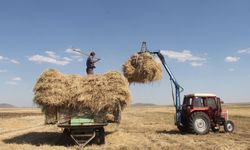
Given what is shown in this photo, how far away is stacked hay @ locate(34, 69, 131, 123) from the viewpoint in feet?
52.4

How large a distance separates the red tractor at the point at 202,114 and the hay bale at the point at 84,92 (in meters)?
5.26

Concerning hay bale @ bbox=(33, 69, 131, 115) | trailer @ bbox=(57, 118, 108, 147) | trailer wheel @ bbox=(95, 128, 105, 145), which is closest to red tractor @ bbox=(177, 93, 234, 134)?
hay bale @ bbox=(33, 69, 131, 115)

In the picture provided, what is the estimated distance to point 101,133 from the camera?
51.3ft

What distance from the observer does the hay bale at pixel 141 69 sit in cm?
1977

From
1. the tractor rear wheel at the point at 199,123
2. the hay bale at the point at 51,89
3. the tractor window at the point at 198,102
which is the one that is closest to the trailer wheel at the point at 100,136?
the hay bale at the point at 51,89

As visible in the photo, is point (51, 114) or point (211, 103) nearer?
point (51, 114)

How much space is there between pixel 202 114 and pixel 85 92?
23.8 feet

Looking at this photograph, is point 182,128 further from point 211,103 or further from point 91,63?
point 91,63

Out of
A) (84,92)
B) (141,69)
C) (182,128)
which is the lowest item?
(182,128)

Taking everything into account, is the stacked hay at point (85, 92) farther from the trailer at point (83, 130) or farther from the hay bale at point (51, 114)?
the trailer at point (83, 130)

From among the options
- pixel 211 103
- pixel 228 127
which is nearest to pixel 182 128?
pixel 211 103

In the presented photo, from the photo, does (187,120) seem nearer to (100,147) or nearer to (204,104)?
(204,104)

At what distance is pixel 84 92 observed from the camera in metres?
16.1

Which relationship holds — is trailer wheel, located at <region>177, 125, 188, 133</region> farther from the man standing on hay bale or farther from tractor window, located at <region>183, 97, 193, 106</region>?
the man standing on hay bale
